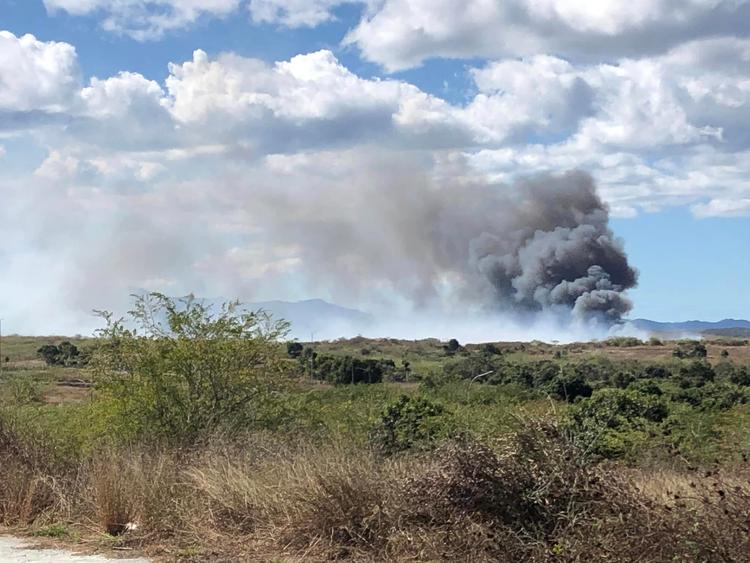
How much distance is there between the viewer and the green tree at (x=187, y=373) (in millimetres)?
14203

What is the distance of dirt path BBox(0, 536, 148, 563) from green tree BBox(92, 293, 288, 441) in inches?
175

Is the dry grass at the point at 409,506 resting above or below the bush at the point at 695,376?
below

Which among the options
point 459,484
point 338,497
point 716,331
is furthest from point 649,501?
point 716,331

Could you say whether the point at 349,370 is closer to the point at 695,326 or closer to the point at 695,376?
the point at 695,376

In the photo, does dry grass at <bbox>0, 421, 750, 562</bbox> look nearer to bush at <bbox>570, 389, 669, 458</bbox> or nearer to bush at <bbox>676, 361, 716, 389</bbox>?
bush at <bbox>570, 389, 669, 458</bbox>

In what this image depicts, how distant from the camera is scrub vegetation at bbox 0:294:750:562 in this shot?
283 inches

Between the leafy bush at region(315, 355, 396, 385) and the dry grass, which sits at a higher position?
the leafy bush at region(315, 355, 396, 385)

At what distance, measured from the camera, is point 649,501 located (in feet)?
23.0

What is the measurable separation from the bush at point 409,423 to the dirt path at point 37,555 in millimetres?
3793

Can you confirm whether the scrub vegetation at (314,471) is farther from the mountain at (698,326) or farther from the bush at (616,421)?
A: the mountain at (698,326)

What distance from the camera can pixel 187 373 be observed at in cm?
1445

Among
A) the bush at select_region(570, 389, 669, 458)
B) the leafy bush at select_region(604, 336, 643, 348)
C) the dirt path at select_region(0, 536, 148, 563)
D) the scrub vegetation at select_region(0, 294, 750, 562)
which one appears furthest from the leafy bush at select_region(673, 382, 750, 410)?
the leafy bush at select_region(604, 336, 643, 348)

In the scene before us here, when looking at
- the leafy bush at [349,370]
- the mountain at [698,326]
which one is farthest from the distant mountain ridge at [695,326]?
the leafy bush at [349,370]

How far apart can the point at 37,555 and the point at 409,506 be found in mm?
3866
